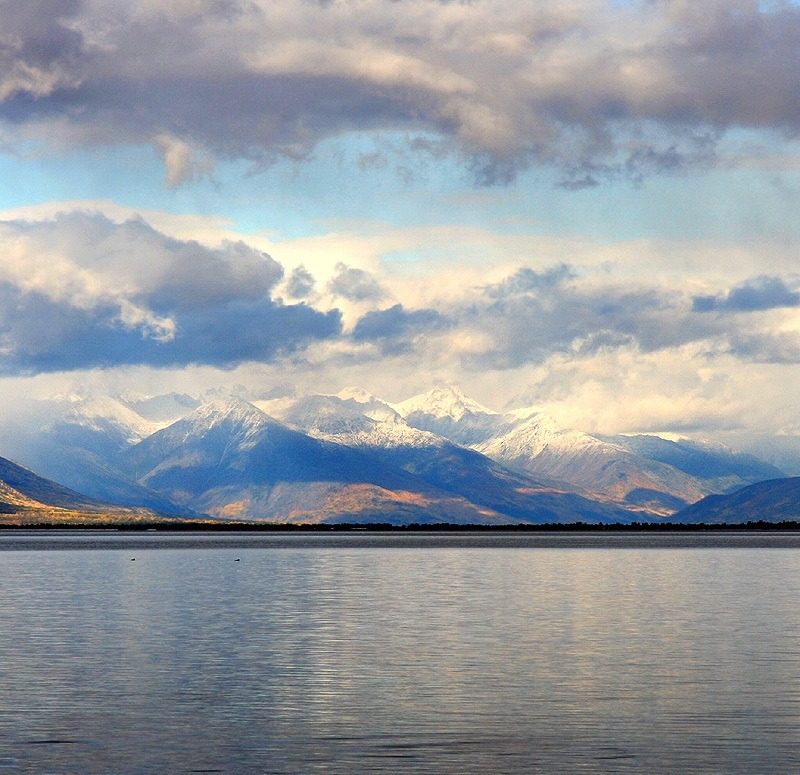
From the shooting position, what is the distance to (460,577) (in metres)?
148

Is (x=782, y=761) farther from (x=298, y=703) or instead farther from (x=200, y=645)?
(x=200, y=645)

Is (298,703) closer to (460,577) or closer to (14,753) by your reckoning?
(14,753)

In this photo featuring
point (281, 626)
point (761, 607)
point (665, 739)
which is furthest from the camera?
point (761, 607)

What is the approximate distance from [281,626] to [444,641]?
14.5 meters

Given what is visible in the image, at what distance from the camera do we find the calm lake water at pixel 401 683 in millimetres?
40875

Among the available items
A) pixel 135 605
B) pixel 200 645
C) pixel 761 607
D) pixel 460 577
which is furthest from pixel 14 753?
pixel 460 577

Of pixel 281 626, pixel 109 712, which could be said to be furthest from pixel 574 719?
pixel 281 626

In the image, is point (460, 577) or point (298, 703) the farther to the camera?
point (460, 577)

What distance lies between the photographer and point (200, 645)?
7250cm

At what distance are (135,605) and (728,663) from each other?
55.5 metres

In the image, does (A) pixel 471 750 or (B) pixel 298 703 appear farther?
(B) pixel 298 703

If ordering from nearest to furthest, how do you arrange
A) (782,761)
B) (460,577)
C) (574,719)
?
(782,761) → (574,719) → (460,577)

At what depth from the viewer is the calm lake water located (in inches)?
1609

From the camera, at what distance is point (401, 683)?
5669 cm
